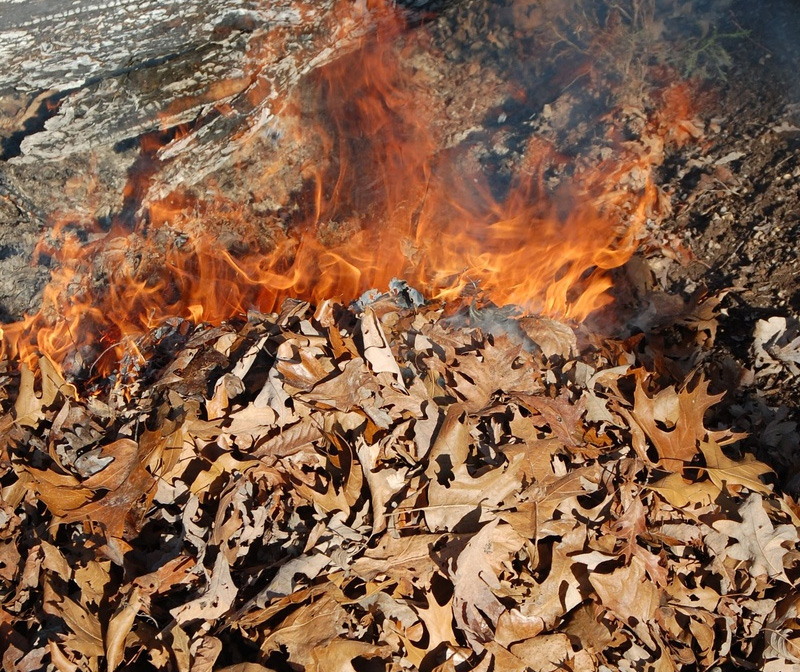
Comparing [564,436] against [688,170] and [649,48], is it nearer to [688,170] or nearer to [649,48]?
[688,170]

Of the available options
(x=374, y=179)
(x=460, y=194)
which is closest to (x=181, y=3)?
(x=374, y=179)

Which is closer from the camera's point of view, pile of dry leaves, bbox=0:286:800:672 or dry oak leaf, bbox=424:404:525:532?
pile of dry leaves, bbox=0:286:800:672

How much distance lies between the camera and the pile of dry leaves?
229 cm

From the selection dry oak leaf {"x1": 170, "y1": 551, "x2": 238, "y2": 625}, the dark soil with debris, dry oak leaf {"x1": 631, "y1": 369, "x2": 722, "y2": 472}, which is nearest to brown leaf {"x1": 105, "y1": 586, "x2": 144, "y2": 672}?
dry oak leaf {"x1": 170, "y1": 551, "x2": 238, "y2": 625}

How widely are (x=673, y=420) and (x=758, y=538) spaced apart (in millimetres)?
608

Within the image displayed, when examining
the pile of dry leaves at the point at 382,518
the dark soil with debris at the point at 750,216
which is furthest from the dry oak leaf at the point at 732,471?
the dark soil with debris at the point at 750,216

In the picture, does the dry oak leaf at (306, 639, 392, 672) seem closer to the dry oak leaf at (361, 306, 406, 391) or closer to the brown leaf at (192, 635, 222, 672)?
the brown leaf at (192, 635, 222, 672)

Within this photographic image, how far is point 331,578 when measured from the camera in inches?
90.7

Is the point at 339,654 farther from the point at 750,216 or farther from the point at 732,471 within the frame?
the point at 750,216

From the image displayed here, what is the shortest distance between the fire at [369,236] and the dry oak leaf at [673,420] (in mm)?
1053

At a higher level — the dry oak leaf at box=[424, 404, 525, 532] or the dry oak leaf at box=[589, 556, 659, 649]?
the dry oak leaf at box=[424, 404, 525, 532]

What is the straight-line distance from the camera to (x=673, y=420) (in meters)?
2.99

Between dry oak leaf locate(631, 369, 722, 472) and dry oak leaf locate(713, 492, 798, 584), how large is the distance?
31cm

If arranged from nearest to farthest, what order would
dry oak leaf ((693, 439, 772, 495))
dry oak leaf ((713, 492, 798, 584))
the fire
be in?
1. dry oak leaf ((713, 492, 798, 584))
2. dry oak leaf ((693, 439, 772, 495))
3. the fire
